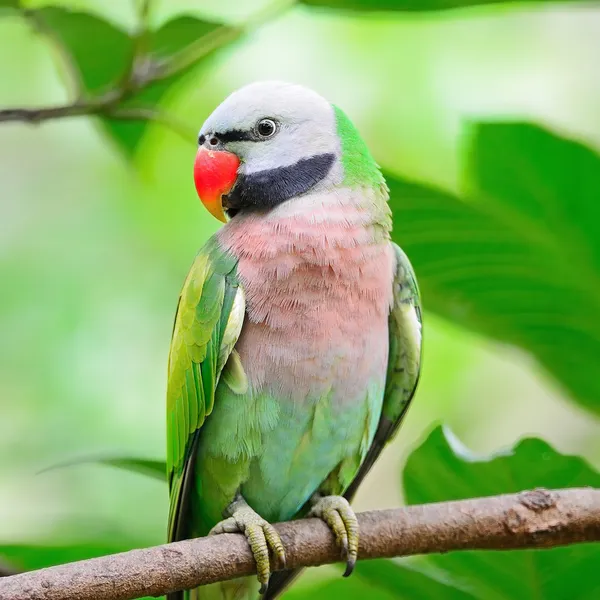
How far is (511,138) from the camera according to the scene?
2104 millimetres

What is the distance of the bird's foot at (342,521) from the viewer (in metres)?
1.86

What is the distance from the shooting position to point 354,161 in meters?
2.11

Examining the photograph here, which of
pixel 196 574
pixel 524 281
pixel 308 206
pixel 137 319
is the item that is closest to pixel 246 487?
pixel 196 574

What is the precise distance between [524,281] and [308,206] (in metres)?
0.57

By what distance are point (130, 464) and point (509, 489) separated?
79 centimetres

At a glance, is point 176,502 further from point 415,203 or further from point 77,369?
point 77,369

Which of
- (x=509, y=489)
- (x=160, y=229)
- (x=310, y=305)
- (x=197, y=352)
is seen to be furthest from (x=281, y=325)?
(x=160, y=229)

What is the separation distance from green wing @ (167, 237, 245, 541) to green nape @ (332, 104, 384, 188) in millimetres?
357

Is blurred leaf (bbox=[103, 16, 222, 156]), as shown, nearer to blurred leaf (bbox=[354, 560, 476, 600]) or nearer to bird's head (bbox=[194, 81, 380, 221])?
bird's head (bbox=[194, 81, 380, 221])

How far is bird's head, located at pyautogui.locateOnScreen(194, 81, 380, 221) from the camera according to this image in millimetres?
2039

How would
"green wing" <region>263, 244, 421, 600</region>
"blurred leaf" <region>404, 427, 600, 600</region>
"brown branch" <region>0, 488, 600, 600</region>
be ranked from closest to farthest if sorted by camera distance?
1. "brown branch" <region>0, 488, 600, 600</region>
2. "blurred leaf" <region>404, 427, 600, 600</region>
3. "green wing" <region>263, 244, 421, 600</region>

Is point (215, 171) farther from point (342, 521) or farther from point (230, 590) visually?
point (230, 590)

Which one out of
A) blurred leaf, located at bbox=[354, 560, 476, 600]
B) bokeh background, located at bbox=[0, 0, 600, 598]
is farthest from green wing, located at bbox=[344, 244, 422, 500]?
bokeh background, located at bbox=[0, 0, 600, 598]

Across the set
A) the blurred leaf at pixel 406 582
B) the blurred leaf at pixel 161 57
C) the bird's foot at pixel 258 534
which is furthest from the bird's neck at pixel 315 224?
the blurred leaf at pixel 406 582
